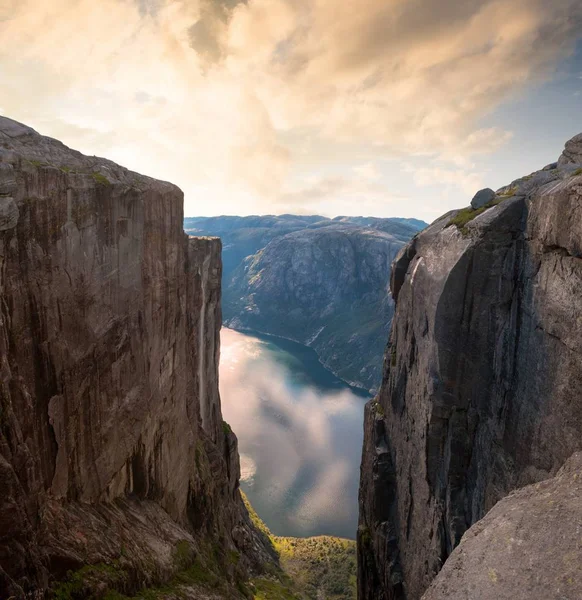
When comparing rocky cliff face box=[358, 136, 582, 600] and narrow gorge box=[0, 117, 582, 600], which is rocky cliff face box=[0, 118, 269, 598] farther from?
rocky cliff face box=[358, 136, 582, 600]

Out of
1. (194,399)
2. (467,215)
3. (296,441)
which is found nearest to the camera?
(467,215)

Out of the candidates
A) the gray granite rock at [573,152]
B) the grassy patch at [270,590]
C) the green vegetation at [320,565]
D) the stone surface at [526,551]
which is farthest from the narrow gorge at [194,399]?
the green vegetation at [320,565]

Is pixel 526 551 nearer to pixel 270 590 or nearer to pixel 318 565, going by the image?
pixel 270 590

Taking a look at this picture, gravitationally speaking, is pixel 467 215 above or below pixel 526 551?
above

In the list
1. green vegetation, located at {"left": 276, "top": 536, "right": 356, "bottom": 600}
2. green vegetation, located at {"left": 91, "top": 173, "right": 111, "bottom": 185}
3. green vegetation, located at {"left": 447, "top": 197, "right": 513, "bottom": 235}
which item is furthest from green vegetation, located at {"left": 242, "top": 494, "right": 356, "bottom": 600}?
green vegetation, located at {"left": 91, "top": 173, "right": 111, "bottom": 185}

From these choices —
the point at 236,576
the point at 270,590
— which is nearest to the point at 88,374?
Answer: the point at 236,576

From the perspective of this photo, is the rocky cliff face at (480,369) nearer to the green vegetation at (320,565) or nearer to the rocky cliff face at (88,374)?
the rocky cliff face at (88,374)
